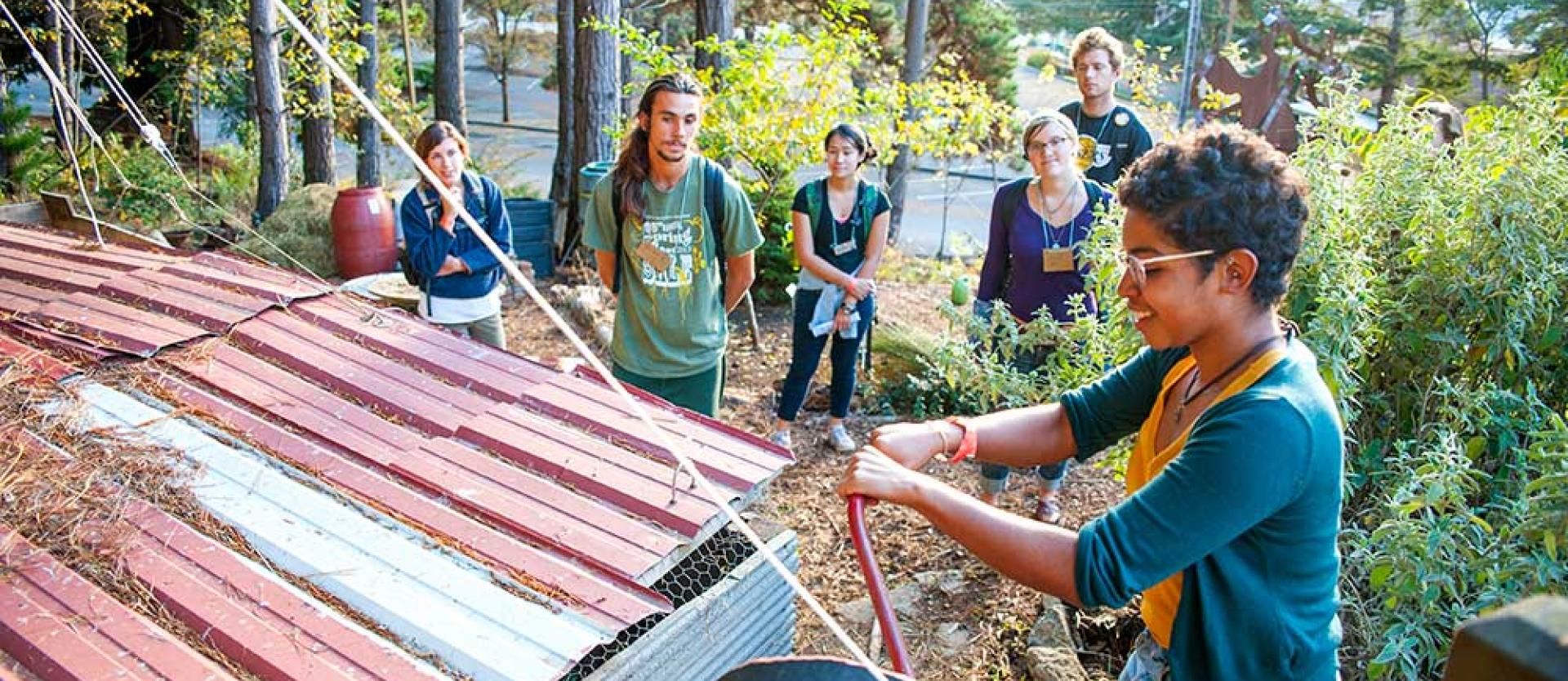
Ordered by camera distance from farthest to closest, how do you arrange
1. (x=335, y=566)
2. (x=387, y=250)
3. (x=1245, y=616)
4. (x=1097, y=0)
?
(x=1097, y=0), (x=387, y=250), (x=335, y=566), (x=1245, y=616)

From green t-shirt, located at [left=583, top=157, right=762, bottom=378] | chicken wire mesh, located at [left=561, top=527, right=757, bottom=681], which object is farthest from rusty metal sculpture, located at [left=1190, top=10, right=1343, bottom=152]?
chicken wire mesh, located at [left=561, top=527, right=757, bottom=681]

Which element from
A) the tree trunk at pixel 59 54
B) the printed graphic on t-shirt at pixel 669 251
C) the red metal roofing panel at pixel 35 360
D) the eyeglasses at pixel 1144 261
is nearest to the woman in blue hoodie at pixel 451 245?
the printed graphic on t-shirt at pixel 669 251

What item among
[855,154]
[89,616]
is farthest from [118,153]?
[89,616]

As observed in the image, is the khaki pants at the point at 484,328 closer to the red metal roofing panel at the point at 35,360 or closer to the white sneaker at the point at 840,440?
the red metal roofing panel at the point at 35,360

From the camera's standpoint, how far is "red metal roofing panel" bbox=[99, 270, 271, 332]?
3.93 meters

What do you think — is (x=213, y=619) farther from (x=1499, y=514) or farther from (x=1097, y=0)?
(x=1097, y=0)

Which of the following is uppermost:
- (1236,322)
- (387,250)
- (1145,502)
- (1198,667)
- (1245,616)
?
(1236,322)

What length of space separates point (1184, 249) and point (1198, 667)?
2.40ft

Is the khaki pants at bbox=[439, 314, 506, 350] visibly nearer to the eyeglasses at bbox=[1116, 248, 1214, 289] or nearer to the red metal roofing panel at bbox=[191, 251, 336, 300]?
the red metal roofing panel at bbox=[191, 251, 336, 300]

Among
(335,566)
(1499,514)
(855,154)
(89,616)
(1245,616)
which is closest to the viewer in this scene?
(1245,616)

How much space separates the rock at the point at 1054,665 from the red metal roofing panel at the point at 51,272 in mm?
3963

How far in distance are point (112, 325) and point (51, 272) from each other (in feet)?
3.26

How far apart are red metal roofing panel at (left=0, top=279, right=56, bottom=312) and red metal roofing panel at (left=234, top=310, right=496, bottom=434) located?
944 millimetres

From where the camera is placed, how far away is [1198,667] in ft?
6.02
